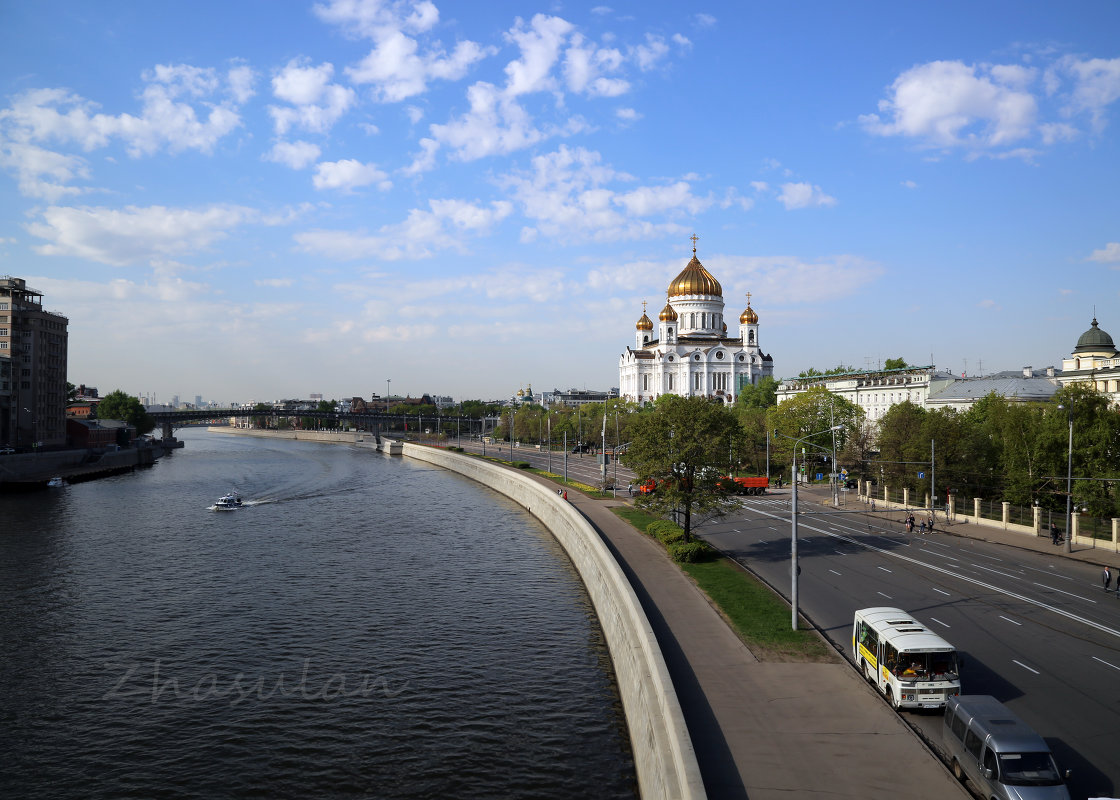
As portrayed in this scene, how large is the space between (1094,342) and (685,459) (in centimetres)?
8389

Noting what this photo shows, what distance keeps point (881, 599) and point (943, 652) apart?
1191cm

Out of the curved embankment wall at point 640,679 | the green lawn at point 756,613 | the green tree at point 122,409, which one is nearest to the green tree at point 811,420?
the curved embankment wall at point 640,679

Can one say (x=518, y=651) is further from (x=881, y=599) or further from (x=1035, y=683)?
(x=1035, y=683)

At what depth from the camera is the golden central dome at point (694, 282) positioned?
554 ft

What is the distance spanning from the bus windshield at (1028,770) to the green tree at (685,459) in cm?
2597

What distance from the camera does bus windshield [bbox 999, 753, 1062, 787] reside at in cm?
1471

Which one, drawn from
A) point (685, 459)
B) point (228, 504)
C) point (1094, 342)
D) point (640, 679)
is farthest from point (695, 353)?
point (640, 679)

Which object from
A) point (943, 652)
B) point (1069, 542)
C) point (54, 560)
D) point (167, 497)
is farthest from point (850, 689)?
point (167, 497)

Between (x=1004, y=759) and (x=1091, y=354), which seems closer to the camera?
(x=1004, y=759)

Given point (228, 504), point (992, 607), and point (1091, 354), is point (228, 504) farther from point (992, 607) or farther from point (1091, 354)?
point (1091, 354)

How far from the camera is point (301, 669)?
27.9 metres

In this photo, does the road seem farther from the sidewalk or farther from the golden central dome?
the golden central dome

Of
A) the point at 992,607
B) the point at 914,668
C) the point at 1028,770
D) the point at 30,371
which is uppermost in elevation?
the point at 30,371

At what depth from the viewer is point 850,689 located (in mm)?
20734
